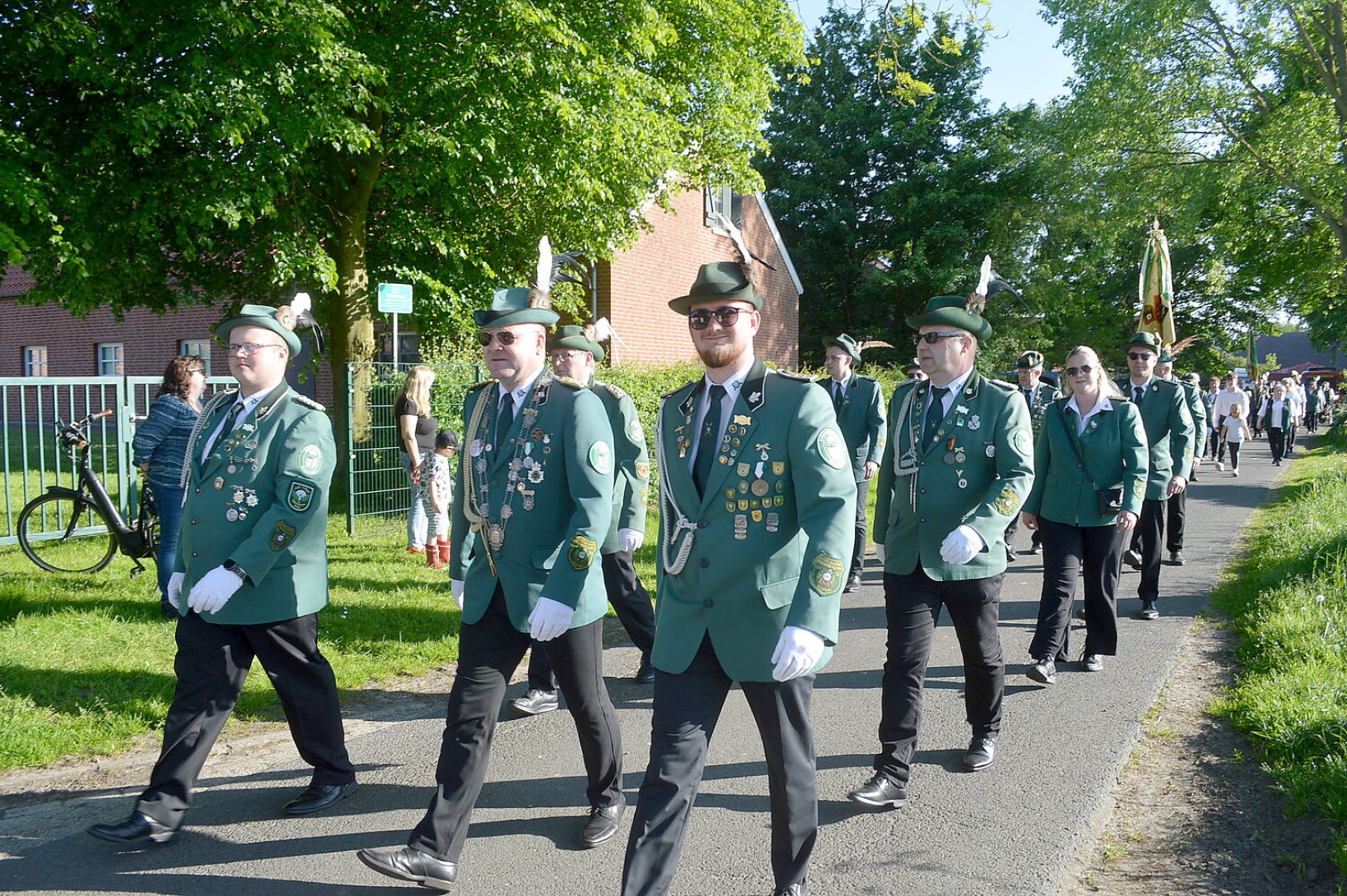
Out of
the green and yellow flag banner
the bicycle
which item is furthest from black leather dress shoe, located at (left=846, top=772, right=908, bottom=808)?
the green and yellow flag banner

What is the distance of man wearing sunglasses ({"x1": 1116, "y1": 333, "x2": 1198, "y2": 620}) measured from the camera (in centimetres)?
809

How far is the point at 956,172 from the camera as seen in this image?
33.4m

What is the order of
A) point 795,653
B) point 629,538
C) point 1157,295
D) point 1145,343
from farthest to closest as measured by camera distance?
point 1157,295
point 1145,343
point 629,538
point 795,653

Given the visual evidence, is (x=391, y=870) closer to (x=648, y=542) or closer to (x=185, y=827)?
(x=185, y=827)

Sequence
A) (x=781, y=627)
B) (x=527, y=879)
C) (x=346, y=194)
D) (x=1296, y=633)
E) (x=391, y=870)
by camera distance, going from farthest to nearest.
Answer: (x=346, y=194) → (x=1296, y=633) → (x=527, y=879) → (x=391, y=870) → (x=781, y=627)

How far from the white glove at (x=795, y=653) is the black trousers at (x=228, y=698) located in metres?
2.22

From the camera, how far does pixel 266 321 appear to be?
4.31 m

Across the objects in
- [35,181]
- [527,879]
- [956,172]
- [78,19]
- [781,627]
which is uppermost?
[956,172]

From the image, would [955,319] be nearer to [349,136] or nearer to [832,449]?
[832,449]

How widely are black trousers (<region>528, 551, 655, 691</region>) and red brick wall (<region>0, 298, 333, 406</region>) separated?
20012 millimetres

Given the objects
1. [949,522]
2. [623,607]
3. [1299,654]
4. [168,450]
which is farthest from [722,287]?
[168,450]

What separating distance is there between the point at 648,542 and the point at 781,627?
26.4 ft

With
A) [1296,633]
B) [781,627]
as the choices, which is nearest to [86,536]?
[781,627]

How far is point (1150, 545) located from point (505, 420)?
5982 mm
